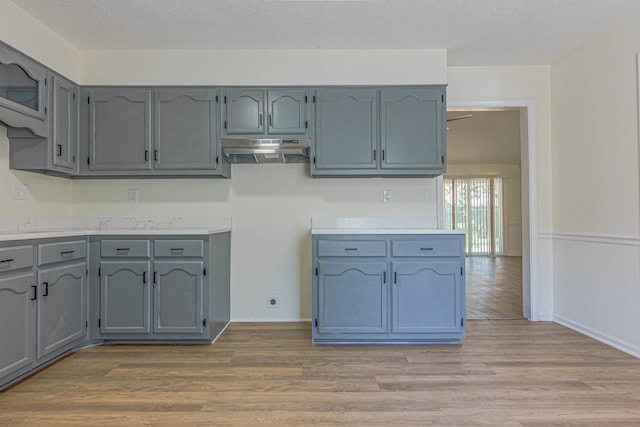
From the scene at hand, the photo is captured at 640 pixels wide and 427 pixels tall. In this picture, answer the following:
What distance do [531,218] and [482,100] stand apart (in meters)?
1.24

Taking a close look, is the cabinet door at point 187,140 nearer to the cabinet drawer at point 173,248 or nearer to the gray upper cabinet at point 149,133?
the gray upper cabinet at point 149,133

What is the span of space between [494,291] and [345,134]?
10.4ft

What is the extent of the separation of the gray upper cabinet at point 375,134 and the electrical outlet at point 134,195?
165cm

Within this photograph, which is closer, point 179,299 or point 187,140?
point 179,299

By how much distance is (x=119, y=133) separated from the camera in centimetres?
305

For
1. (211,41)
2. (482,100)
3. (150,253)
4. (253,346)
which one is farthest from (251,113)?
(482,100)

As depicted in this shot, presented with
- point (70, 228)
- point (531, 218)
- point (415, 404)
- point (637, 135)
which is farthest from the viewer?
point (531, 218)

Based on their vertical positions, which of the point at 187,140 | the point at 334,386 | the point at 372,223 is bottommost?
the point at 334,386

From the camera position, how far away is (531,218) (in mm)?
3527

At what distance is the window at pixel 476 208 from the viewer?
372 inches

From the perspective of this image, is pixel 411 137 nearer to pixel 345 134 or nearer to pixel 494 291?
pixel 345 134

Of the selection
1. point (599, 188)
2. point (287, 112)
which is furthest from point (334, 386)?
point (599, 188)

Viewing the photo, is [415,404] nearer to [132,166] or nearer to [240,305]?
[240,305]

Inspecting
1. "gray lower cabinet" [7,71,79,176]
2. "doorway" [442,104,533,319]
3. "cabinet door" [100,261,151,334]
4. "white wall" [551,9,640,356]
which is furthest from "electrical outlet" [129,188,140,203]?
"doorway" [442,104,533,319]
